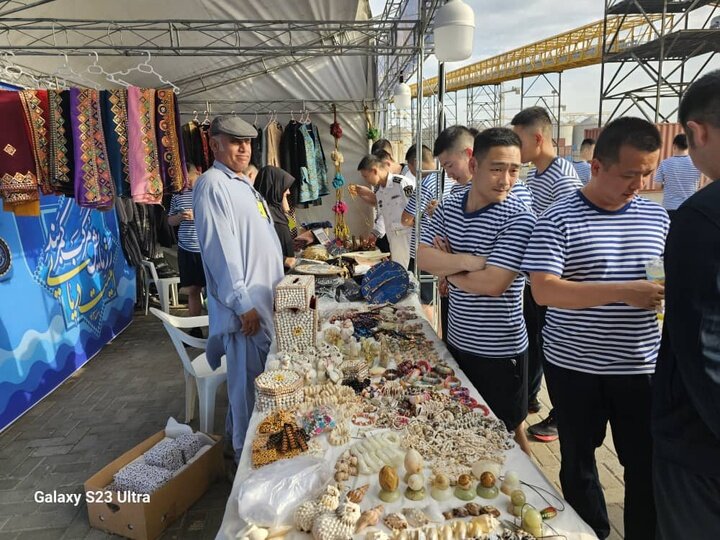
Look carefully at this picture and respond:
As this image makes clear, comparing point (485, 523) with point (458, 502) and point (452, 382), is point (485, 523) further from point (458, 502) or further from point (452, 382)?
point (452, 382)

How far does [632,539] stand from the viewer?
1661 millimetres

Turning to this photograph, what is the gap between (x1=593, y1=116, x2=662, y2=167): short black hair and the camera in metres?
1.44

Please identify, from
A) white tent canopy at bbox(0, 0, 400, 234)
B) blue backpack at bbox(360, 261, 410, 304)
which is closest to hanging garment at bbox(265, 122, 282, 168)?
white tent canopy at bbox(0, 0, 400, 234)

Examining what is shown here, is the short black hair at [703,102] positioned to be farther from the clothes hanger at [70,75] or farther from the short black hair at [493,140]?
the clothes hanger at [70,75]

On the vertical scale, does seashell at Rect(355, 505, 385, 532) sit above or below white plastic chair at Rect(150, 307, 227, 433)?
above

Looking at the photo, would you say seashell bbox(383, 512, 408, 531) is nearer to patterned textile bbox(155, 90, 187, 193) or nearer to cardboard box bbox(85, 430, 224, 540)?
cardboard box bbox(85, 430, 224, 540)

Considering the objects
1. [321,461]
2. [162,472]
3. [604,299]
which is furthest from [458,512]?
[162,472]

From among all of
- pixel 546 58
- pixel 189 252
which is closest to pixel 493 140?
pixel 189 252

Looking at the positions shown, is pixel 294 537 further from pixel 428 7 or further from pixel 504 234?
pixel 428 7

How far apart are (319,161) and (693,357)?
7.16 m

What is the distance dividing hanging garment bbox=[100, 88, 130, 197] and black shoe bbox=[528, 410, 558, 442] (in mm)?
3622

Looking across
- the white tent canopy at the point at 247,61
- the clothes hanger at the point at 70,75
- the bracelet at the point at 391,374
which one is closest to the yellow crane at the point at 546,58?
the white tent canopy at the point at 247,61

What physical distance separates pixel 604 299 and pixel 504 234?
1.61 feet

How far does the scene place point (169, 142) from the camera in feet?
12.2
